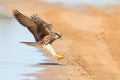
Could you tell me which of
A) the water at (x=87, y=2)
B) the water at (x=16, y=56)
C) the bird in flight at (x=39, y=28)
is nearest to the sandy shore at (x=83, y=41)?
the water at (x=16, y=56)

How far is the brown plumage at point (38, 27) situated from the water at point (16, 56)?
70 centimetres

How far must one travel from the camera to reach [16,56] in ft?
45.9

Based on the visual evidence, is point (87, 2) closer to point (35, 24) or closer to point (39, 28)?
point (39, 28)

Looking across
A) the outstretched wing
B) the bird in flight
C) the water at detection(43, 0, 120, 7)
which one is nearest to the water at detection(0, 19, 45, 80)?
the bird in flight

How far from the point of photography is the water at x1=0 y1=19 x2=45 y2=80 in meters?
12.1

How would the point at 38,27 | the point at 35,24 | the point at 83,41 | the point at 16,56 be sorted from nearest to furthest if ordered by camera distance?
the point at 35,24 < the point at 38,27 < the point at 16,56 < the point at 83,41

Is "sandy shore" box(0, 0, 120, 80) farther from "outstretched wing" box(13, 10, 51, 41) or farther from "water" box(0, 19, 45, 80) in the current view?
"outstretched wing" box(13, 10, 51, 41)

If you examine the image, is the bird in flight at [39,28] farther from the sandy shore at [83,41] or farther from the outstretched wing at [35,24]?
the sandy shore at [83,41]

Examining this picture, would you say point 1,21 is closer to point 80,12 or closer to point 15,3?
point 80,12

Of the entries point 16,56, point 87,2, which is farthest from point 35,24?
point 87,2

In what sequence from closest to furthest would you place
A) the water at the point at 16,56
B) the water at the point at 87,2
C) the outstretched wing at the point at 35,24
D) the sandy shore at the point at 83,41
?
the water at the point at 16,56, the outstretched wing at the point at 35,24, the sandy shore at the point at 83,41, the water at the point at 87,2

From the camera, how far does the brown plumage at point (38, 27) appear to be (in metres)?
12.2

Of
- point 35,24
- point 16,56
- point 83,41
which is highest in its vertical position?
point 83,41

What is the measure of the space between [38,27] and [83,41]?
515cm
